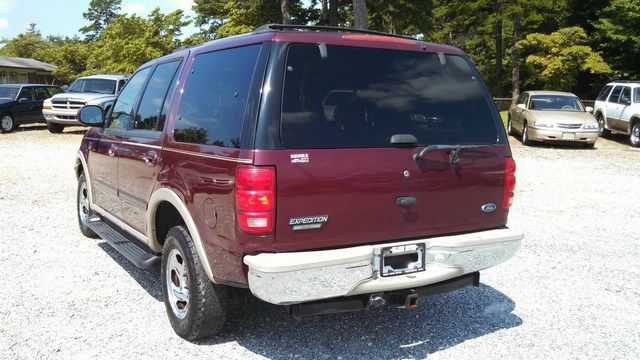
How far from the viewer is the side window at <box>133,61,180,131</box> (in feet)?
13.9

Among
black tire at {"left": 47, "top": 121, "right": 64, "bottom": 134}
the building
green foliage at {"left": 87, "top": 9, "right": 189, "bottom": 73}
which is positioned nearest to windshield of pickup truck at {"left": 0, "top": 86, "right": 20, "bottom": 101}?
black tire at {"left": 47, "top": 121, "right": 64, "bottom": 134}

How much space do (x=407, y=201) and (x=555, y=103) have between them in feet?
51.0

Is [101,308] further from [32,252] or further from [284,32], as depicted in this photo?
[284,32]

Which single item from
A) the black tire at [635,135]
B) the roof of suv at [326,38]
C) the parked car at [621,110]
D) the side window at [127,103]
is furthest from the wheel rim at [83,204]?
the black tire at [635,135]

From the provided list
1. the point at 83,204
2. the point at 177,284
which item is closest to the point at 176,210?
the point at 177,284

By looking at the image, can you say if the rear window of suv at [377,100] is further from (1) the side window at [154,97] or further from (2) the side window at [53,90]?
(2) the side window at [53,90]

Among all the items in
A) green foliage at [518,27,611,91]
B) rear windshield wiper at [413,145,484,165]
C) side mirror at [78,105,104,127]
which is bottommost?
rear windshield wiper at [413,145,484,165]

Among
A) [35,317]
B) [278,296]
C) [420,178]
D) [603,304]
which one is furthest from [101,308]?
[603,304]

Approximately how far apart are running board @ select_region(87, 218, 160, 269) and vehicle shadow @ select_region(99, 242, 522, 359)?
0.46m

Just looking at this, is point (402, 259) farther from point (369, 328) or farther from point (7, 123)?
point (7, 123)

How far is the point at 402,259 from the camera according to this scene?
3.34 meters

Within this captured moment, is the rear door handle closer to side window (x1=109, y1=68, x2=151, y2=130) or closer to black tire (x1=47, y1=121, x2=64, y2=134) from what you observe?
side window (x1=109, y1=68, x2=151, y2=130)

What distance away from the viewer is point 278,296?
9.77ft

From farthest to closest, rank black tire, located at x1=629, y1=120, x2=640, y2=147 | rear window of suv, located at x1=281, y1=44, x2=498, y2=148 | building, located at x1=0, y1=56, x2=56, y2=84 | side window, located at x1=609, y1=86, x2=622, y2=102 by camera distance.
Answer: building, located at x1=0, y1=56, x2=56, y2=84
side window, located at x1=609, y1=86, x2=622, y2=102
black tire, located at x1=629, y1=120, x2=640, y2=147
rear window of suv, located at x1=281, y1=44, x2=498, y2=148
